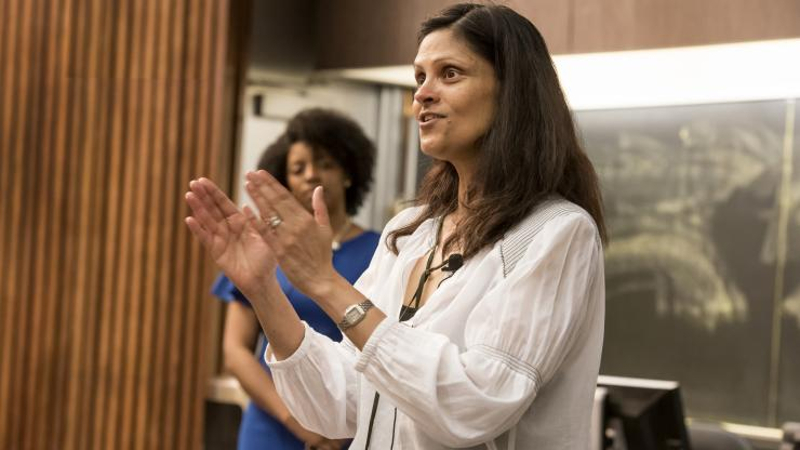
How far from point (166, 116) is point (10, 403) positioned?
5.47 feet

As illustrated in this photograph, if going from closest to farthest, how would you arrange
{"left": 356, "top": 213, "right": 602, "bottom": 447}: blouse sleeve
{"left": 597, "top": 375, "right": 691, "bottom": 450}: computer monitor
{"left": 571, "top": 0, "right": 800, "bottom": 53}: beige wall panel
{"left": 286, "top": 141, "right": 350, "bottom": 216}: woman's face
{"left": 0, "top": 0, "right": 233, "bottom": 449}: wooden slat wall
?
{"left": 356, "top": 213, "right": 602, "bottom": 447}: blouse sleeve, {"left": 597, "top": 375, "right": 691, "bottom": 450}: computer monitor, {"left": 286, "top": 141, "right": 350, "bottom": 216}: woman's face, {"left": 571, "top": 0, "right": 800, "bottom": 53}: beige wall panel, {"left": 0, "top": 0, "right": 233, "bottom": 449}: wooden slat wall

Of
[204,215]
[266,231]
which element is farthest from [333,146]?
[266,231]

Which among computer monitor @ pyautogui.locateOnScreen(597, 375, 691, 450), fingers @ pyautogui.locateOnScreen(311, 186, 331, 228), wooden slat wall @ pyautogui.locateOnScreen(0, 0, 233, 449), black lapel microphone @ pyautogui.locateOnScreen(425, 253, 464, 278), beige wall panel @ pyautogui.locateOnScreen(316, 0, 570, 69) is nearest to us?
fingers @ pyautogui.locateOnScreen(311, 186, 331, 228)

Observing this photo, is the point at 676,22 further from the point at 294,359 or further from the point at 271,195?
the point at 271,195

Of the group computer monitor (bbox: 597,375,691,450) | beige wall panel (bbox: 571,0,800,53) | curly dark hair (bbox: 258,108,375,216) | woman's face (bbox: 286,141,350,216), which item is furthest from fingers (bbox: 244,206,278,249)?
beige wall panel (bbox: 571,0,800,53)

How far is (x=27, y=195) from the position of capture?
5.79 m

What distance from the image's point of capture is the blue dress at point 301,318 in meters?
3.34

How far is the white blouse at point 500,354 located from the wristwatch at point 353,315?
0.12 ft

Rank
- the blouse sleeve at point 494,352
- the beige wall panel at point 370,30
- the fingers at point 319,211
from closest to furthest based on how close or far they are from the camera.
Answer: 1. the blouse sleeve at point 494,352
2. the fingers at point 319,211
3. the beige wall panel at point 370,30

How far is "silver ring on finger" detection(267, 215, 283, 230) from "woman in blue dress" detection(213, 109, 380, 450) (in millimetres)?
1412

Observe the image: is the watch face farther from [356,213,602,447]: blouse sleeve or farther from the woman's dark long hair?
the woman's dark long hair

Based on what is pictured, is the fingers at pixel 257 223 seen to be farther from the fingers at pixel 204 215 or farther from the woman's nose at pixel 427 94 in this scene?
the woman's nose at pixel 427 94

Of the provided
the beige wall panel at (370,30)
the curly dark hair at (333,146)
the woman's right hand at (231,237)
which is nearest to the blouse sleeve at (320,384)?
the woman's right hand at (231,237)

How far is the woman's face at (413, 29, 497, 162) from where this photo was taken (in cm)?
199
